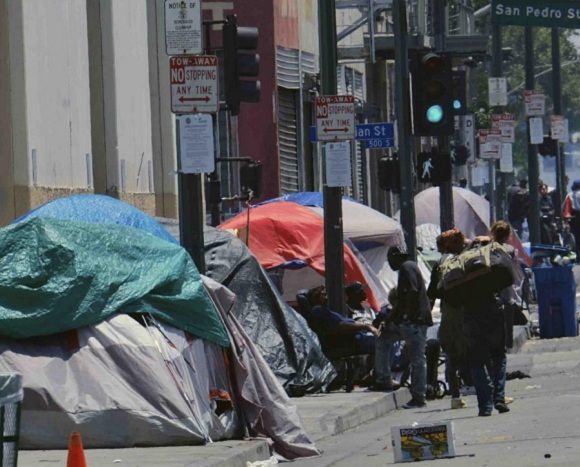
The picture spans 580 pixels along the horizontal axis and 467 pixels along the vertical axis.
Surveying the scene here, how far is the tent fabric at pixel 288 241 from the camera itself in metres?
24.5

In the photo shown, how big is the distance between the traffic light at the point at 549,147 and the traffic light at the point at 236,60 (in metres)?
31.9

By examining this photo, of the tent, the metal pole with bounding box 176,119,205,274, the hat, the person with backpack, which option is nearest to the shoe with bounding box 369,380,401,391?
the hat

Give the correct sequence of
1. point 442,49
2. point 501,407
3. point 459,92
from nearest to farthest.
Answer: point 501,407 → point 442,49 → point 459,92

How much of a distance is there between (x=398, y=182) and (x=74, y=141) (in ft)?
19.2

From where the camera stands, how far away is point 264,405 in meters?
15.5

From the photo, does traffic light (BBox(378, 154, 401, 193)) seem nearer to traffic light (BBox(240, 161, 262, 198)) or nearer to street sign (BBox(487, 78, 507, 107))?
traffic light (BBox(240, 161, 262, 198))

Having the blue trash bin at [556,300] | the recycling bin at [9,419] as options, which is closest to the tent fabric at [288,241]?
the blue trash bin at [556,300]

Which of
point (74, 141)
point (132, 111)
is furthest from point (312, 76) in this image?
point (74, 141)

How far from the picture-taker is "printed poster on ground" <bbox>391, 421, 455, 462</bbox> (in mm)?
13883

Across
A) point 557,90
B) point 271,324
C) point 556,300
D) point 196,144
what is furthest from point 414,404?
point 557,90

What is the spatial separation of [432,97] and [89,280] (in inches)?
456

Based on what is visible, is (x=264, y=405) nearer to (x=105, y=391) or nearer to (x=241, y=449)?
(x=241, y=449)

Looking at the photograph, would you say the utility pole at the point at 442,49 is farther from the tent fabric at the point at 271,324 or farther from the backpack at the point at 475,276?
the backpack at the point at 475,276

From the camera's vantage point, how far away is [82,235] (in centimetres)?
1556
